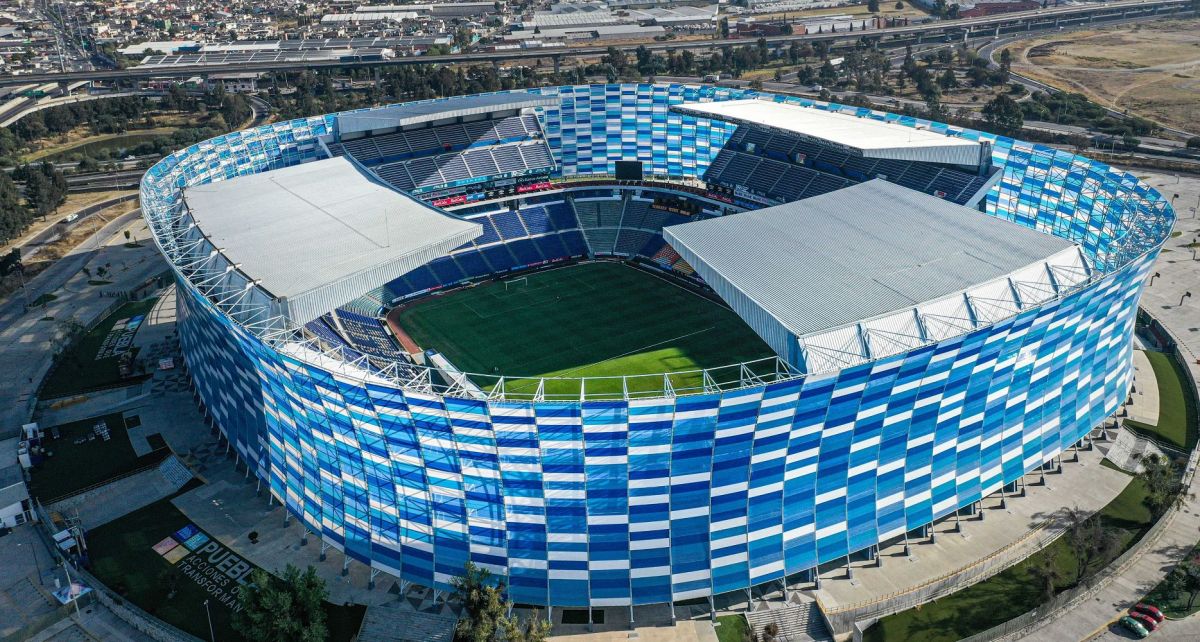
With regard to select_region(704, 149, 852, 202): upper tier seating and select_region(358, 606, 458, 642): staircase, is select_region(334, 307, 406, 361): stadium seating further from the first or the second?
select_region(704, 149, 852, 202): upper tier seating

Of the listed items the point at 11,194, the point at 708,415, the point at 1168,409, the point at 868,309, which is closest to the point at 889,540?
the point at 868,309

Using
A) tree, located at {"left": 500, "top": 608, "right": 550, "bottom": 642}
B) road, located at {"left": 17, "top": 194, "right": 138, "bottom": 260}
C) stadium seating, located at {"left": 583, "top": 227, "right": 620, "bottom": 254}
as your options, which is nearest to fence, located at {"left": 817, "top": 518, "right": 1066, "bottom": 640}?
tree, located at {"left": 500, "top": 608, "right": 550, "bottom": 642}

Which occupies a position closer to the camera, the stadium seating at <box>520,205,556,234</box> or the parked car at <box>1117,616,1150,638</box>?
the parked car at <box>1117,616,1150,638</box>

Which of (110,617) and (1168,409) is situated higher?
(110,617)

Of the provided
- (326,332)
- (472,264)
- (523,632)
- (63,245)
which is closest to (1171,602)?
(523,632)

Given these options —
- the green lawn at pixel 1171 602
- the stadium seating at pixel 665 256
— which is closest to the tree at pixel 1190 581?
the green lawn at pixel 1171 602

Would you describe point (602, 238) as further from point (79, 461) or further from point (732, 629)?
point (732, 629)

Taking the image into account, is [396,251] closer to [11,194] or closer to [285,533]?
[285,533]

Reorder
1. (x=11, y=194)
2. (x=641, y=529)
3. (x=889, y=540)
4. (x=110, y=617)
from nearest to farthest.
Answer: (x=641, y=529), (x=110, y=617), (x=889, y=540), (x=11, y=194)
